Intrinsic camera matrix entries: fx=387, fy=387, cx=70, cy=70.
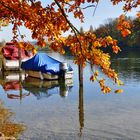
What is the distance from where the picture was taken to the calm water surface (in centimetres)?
1755

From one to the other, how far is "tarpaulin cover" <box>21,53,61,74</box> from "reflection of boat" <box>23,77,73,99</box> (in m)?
1.16

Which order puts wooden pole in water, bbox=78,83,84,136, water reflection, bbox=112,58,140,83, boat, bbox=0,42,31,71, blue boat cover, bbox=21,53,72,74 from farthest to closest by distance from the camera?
boat, bbox=0,42,31,71 → water reflection, bbox=112,58,140,83 → blue boat cover, bbox=21,53,72,74 → wooden pole in water, bbox=78,83,84,136

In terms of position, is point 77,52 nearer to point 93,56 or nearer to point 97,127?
point 93,56

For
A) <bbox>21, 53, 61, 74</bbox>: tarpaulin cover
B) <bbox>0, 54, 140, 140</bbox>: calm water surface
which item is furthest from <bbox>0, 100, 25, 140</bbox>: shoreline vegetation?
<bbox>21, 53, 61, 74</bbox>: tarpaulin cover

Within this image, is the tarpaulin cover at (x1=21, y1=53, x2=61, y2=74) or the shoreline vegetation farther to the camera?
the tarpaulin cover at (x1=21, y1=53, x2=61, y2=74)

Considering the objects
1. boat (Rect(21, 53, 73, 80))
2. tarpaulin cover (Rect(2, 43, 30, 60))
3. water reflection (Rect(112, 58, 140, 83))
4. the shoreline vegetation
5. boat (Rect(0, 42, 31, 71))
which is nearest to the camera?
the shoreline vegetation

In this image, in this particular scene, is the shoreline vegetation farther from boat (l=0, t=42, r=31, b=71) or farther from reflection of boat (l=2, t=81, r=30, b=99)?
boat (l=0, t=42, r=31, b=71)

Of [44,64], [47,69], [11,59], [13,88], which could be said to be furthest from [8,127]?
[11,59]

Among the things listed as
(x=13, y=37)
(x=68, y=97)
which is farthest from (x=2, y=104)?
(x=13, y=37)

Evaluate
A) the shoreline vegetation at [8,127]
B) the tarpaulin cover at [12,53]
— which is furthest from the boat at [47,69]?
the shoreline vegetation at [8,127]

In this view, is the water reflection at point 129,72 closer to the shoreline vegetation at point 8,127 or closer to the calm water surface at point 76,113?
the calm water surface at point 76,113

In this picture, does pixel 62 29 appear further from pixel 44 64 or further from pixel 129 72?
pixel 129 72

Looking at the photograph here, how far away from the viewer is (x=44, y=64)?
39.7 m

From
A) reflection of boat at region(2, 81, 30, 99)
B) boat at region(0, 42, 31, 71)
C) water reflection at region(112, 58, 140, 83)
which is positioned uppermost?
boat at region(0, 42, 31, 71)
